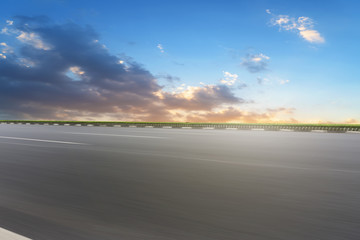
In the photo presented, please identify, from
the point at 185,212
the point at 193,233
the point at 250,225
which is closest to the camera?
the point at 193,233

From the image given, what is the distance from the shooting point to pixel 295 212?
3.72 metres

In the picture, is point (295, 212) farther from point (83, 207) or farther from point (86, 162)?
point (86, 162)

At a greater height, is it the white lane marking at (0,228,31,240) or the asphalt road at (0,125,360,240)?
the asphalt road at (0,125,360,240)

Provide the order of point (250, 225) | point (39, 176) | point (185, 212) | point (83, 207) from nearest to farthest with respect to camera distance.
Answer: point (250, 225), point (185, 212), point (83, 207), point (39, 176)

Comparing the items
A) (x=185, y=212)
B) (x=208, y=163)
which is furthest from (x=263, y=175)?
(x=185, y=212)

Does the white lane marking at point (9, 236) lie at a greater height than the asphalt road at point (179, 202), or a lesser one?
lesser

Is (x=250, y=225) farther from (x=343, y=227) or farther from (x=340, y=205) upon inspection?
(x=340, y=205)

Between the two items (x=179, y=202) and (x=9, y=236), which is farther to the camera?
(x=179, y=202)

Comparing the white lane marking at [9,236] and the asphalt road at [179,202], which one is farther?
the asphalt road at [179,202]

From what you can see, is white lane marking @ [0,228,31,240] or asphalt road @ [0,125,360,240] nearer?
white lane marking @ [0,228,31,240]

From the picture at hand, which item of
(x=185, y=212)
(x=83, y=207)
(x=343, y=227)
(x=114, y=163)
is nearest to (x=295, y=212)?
(x=343, y=227)

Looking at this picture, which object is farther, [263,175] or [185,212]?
[263,175]

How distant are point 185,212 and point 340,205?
1.81m

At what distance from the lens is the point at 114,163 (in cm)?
769
